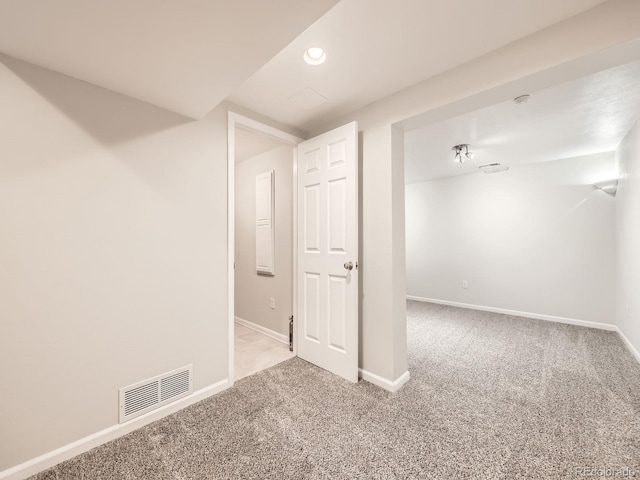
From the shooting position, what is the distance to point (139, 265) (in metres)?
1.67

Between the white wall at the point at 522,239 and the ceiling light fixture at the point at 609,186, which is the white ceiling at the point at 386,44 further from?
the white wall at the point at 522,239

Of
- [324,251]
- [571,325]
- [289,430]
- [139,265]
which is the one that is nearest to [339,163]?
[324,251]

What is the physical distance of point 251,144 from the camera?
3.07 meters

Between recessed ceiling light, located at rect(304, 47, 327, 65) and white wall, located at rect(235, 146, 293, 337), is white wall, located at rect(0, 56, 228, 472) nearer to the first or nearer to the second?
recessed ceiling light, located at rect(304, 47, 327, 65)

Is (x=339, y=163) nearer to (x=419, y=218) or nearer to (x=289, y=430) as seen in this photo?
(x=289, y=430)

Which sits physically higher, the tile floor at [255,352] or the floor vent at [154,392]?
the floor vent at [154,392]

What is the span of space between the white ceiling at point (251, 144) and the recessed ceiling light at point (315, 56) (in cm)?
108

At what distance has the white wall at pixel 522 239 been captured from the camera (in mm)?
3570

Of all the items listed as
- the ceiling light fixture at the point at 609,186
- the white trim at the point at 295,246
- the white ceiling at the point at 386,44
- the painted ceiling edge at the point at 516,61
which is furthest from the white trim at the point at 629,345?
the white trim at the point at 295,246

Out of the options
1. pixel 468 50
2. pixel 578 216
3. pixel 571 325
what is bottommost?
pixel 571 325

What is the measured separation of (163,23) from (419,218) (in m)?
5.12

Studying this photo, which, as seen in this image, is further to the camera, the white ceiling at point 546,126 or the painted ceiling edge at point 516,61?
the white ceiling at point 546,126

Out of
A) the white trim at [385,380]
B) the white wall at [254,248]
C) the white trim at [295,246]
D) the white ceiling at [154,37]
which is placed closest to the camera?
the white ceiling at [154,37]

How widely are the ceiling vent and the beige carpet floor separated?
2848 millimetres
